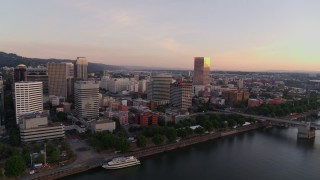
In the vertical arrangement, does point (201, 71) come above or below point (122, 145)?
above

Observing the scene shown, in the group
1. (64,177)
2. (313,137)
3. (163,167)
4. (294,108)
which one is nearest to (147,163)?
(163,167)

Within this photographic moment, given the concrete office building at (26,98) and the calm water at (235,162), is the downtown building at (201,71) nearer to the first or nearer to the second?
the calm water at (235,162)

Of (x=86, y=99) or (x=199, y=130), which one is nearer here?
(x=199, y=130)

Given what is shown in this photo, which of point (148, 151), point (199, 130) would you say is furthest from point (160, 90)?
point (148, 151)

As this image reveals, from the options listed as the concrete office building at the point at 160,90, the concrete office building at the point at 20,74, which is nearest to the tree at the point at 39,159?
the concrete office building at the point at 160,90

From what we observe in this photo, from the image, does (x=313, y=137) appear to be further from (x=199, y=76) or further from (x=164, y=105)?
(x=199, y=76)

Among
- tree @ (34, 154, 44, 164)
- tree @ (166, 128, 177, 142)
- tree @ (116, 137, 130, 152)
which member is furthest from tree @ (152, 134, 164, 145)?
tree @ (34, 154, 44, 164)

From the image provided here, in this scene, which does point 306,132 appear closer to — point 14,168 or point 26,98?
point 14,168
